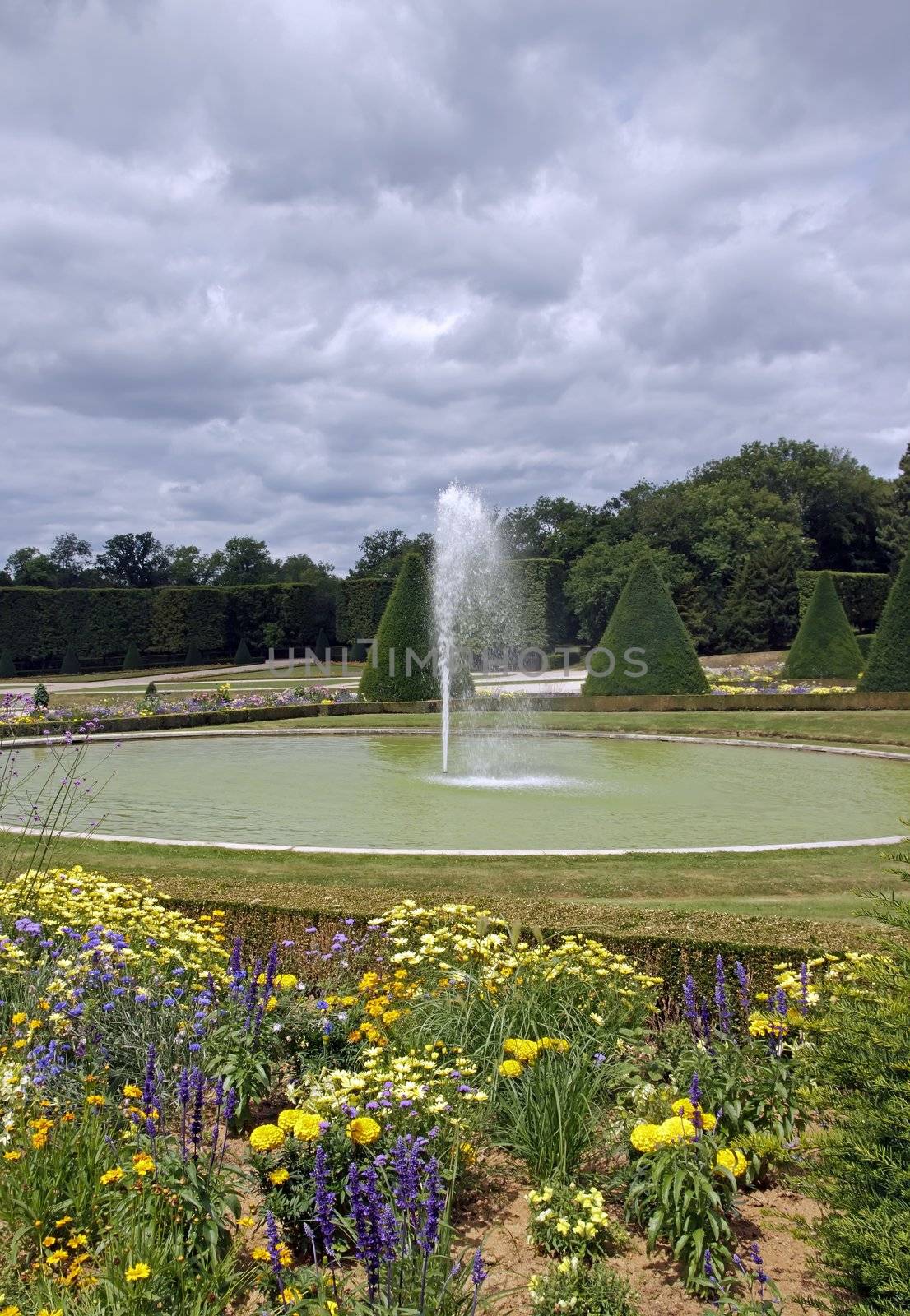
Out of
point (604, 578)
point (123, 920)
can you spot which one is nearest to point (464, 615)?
point (604, 578)

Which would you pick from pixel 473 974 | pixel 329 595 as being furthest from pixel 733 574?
pixel 473 974

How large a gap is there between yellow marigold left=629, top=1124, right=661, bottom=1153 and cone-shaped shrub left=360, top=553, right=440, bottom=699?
23619 millimetres

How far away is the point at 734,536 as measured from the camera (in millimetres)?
52562

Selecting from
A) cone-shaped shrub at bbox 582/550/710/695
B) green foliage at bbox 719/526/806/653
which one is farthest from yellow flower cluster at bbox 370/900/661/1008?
green foliage at bbox 719/526/806/653

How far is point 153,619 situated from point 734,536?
100ft

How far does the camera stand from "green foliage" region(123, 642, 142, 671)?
51812 millimetres

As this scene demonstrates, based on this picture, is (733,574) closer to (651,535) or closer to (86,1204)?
(651,535)

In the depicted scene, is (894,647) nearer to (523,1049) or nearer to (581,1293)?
(523,1049)

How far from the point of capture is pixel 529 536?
75.9 metres

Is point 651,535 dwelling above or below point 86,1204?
above

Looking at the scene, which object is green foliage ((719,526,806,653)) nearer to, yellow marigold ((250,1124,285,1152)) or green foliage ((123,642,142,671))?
green foliage ((123,642,142,671))

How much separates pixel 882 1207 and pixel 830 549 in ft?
203

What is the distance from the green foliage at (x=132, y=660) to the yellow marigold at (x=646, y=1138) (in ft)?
167

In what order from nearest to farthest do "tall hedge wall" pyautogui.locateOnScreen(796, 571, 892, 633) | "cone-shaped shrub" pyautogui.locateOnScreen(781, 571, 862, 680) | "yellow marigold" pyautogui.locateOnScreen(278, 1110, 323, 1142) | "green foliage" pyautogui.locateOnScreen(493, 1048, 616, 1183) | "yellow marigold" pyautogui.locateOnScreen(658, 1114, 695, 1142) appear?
"yellow marigold" pyautogui.locateOnScreen(278, 1110, 323, 1142) < "yellow marigold" pyautogui.locateOnScreen(658, 1114, 695, 1142) < "green foliage" pyautogui.locateOnScreen(493, 1048, 616, 1183) < "cone-shaped shrub" pyautogui.locateOnScreen(781, 571, 862, 680) < "tall hedge wall" pyautogui.locateOnScreen(796, 571, 892, 633)
